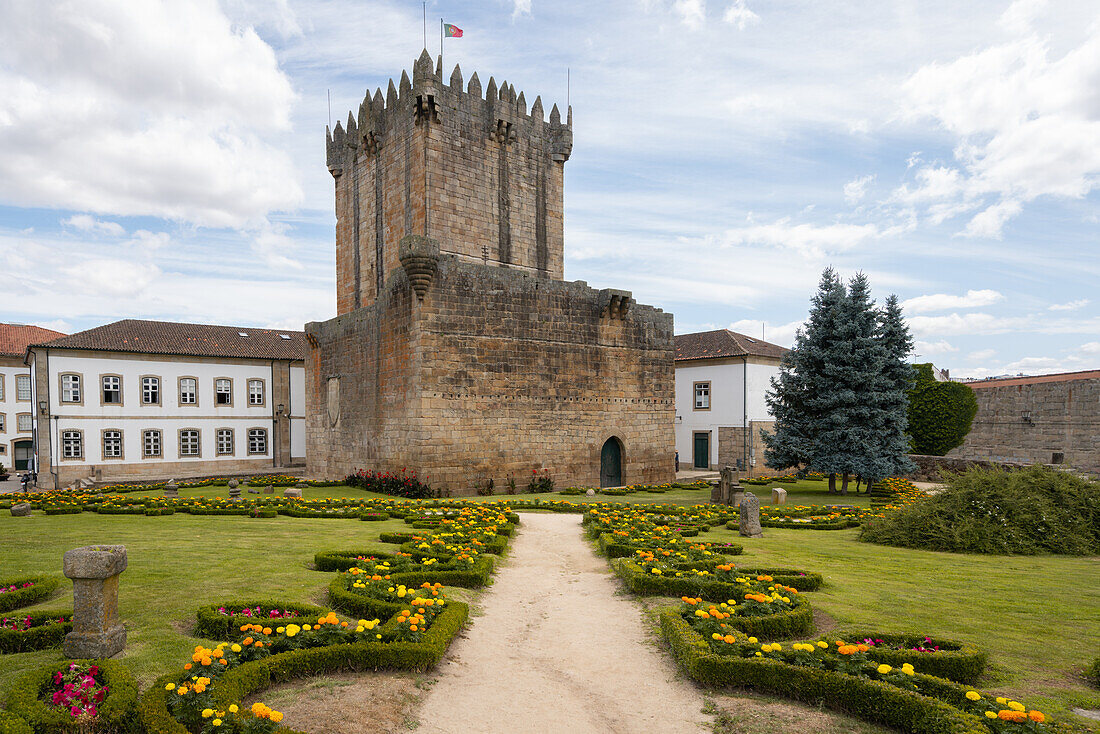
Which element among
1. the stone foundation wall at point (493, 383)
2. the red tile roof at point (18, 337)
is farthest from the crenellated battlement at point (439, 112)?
the red tile roof at point (18, 337)

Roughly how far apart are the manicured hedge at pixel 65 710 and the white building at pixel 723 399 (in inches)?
1284

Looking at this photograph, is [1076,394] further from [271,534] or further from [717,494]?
[271,534]

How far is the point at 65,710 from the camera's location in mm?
4715

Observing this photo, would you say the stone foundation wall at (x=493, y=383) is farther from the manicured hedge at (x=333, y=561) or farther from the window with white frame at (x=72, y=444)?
the window with white frame at (x=72, y=444)

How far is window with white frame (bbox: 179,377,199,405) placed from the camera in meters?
36.4

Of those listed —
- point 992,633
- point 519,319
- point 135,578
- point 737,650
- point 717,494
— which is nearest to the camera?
point 737,650

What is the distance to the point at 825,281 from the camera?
23.6 meters

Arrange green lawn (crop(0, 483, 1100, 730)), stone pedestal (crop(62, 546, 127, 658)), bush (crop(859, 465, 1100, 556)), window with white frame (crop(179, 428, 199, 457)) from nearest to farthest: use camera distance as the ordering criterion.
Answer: stone pedestal (crop(62, 546, 127, 658))
green lawn (crop(0, 483, 1100, 730))
bush (crop(859, 465, 1100, 556))
window with white frame (crop(179, 428, 199, 457))

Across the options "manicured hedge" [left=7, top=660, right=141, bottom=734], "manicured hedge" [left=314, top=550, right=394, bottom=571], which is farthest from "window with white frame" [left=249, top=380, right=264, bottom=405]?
"manicured hedge" [left=7, top=660, right=141, bottom=734]

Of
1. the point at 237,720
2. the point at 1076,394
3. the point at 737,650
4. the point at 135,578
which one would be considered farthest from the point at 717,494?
the point at 1076,394

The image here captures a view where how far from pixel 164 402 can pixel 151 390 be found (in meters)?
0.90

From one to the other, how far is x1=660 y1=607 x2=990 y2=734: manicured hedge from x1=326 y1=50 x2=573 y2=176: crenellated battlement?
22.5 m

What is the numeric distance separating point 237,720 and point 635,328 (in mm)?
22506

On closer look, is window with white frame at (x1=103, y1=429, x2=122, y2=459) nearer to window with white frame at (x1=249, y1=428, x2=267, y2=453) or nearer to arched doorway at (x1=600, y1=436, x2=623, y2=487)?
A: window with white frame at (x1=249, y1=428, x2=267, y2=453)
